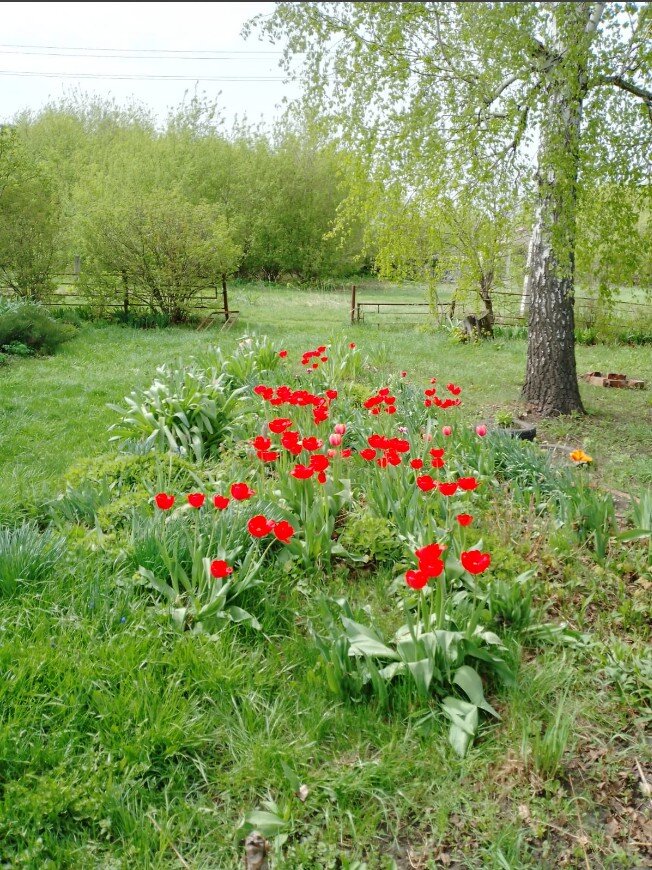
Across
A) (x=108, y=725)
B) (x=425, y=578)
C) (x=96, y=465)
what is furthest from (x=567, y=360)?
(x=108, y=725)

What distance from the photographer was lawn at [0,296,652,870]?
5.92ft

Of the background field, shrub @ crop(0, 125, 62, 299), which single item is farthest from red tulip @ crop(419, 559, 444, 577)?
shrub @ crop(0, 125, 62, 299)

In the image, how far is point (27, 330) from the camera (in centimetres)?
955

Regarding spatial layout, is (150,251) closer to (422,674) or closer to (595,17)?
(595,17)

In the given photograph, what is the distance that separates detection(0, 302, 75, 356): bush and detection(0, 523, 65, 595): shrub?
7138 mm

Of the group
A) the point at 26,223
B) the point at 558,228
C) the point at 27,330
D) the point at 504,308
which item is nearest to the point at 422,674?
the point at 558,228

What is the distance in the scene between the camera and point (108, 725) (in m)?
2.07

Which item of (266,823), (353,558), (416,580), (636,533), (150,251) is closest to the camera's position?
(266,823)

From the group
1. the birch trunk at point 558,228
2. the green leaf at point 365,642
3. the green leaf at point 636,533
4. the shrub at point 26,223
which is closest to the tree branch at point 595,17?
the birch trunk at point 558,228

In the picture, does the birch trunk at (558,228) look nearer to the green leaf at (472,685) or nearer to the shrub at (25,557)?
the green leaf at (472,685)

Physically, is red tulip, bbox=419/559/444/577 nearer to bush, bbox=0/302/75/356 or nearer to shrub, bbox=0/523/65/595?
shrub, bbox=0/523/65/595

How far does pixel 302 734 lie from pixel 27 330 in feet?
29.3

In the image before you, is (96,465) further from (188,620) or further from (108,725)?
(108,725)

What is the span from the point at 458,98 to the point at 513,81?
1.65 ft
